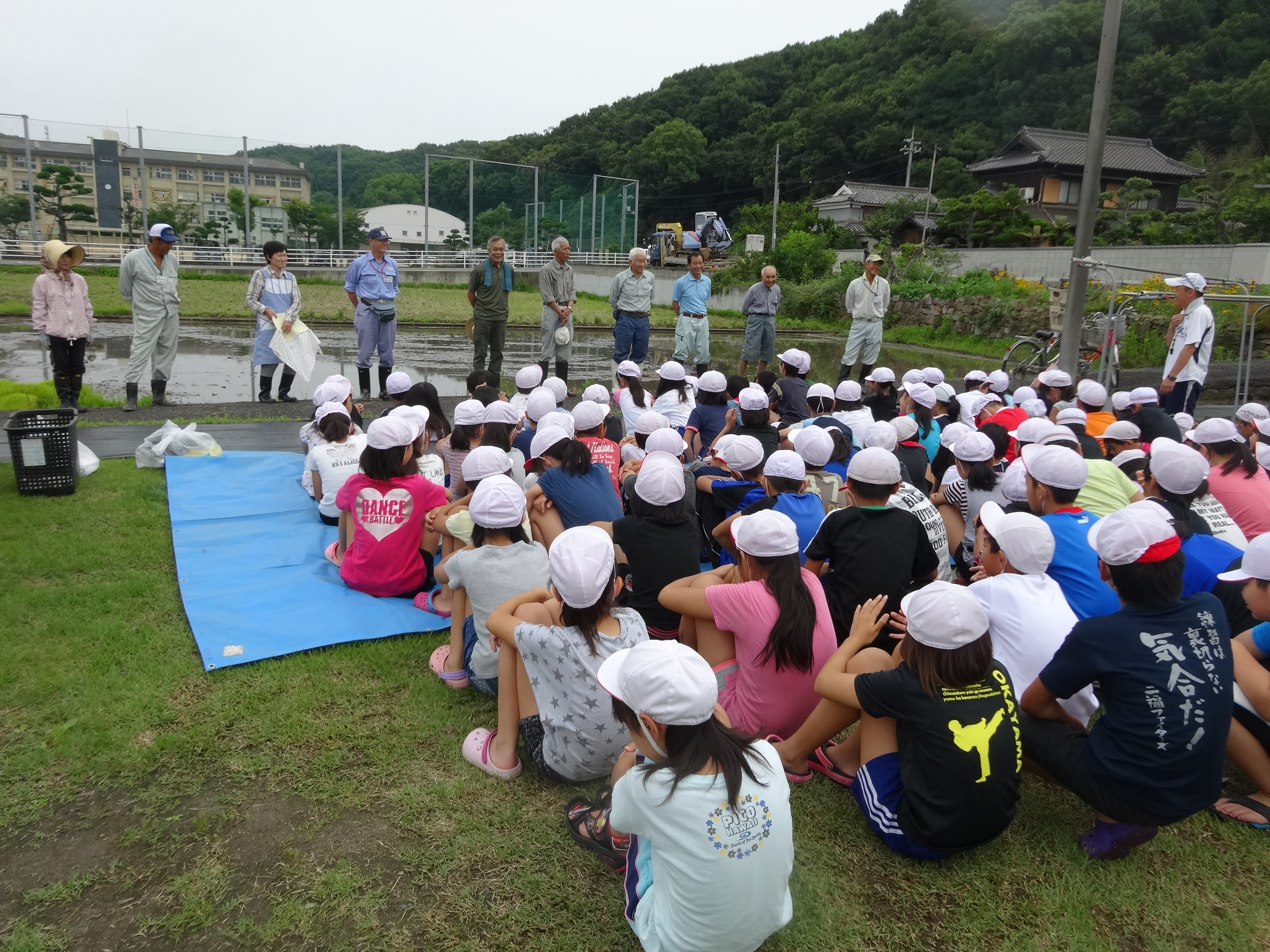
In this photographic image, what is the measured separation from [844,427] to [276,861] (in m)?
4.08

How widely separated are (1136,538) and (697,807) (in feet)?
5.04

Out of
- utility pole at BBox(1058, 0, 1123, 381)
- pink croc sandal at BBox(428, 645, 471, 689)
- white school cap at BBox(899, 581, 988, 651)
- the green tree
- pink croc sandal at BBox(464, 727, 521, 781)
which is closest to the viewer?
white school cap at BBox(899, 581, 988, 651)

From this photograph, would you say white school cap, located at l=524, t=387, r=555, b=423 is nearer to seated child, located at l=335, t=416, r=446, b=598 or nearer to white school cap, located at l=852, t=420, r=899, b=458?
seated child, located at l=335, t=416, r=446, b=598

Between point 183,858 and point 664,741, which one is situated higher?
point 664,741

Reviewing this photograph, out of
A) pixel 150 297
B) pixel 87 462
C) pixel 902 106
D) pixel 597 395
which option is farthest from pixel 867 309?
pixel 902 106

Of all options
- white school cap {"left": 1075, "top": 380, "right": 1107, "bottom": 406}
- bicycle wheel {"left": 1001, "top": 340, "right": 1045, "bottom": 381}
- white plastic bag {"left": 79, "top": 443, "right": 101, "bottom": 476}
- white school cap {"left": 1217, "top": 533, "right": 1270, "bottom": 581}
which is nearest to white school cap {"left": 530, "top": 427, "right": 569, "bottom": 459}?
white school cap {"left": 1217, "top": 533, "right": 1270, "bottom": 581}

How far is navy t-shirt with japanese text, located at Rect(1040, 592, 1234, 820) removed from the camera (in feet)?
7.97

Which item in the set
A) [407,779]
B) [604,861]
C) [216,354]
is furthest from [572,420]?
[216,354]

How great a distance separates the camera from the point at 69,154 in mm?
24359

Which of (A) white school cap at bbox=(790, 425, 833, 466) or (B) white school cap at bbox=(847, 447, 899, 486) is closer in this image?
(B) white school cap at bbox=(847, 447, 899, 486)

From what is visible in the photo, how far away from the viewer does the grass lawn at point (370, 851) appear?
2383 mm

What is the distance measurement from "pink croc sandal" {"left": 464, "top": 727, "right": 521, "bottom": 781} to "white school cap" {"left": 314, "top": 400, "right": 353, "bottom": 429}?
2.59m

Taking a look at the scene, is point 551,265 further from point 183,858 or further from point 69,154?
point 69,154

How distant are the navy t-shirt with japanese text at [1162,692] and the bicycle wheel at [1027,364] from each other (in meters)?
10.4
